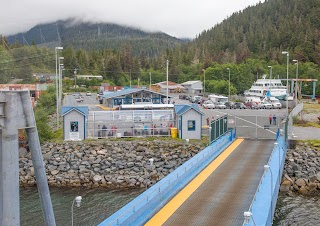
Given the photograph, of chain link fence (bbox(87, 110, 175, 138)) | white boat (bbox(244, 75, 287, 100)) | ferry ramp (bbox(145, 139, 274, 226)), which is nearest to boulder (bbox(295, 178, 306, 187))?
ferry ramp (bbox(145, 139, 274, 226))

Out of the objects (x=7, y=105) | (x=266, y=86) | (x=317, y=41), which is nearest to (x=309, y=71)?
(x=266, y=86)

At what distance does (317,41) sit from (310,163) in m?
129

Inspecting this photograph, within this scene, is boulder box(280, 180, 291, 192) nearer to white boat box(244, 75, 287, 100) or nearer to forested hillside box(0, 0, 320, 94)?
forested hillside box(0, 0, 320, 94)

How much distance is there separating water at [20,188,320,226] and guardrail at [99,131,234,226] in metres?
5.11

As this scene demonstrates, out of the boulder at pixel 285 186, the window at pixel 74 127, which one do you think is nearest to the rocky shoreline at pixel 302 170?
the boulder at pixel 285 186

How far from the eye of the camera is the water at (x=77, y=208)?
22125 millimetres

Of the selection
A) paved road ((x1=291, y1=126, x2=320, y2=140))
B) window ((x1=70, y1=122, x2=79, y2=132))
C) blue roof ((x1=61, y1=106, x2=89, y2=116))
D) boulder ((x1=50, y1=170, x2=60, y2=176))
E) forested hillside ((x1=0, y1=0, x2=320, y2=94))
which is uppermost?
forested hillside ((x1=0, y1=0, x2=320, y2=94))

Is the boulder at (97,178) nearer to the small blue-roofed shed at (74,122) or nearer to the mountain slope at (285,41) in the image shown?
the small blue-roofed shed at (74,122)

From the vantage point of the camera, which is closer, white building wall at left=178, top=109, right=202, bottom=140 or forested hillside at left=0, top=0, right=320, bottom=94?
white building wall at left=178, top=109, right=202, bottom=140

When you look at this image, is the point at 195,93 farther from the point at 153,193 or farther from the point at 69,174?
the point at 153,193

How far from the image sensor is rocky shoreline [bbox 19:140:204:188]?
2947 centimetres

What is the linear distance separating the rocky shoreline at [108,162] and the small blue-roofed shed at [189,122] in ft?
4.75

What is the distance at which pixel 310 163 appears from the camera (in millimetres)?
31703

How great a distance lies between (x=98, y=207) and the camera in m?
24.4
